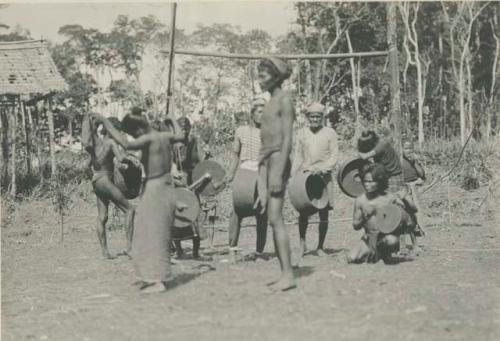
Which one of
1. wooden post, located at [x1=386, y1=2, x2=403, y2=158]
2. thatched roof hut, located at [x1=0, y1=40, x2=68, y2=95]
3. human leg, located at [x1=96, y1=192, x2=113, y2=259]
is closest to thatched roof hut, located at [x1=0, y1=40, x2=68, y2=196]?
thatched roof hut, located at [x1=0, y1=40, x2=68, y2=95]

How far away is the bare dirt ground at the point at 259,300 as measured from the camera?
4664 millimetres

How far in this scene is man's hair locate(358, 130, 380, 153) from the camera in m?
7.75

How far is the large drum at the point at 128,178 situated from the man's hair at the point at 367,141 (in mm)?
2700

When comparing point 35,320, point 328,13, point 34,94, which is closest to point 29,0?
point 35,320

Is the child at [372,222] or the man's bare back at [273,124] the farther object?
the child at [372,222]

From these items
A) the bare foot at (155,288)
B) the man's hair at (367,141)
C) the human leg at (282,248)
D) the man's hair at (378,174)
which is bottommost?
the bare foot at (155,288)

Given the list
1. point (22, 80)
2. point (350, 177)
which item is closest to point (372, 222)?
point (350, 177)

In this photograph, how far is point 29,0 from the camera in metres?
7.21

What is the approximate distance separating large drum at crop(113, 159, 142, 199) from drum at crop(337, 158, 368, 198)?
2.45 metres

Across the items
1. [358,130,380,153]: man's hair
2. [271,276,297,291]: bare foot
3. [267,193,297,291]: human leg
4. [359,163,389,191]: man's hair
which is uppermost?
[358,130,380,153]: man's hair

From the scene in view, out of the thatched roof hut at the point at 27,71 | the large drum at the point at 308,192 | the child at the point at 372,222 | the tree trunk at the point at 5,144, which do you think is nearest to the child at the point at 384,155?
the child at the point at 372,222

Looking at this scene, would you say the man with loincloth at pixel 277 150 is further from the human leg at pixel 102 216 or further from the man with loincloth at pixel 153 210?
the human leg at pixel 102 216

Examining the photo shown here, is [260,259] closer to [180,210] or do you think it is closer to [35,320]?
[180,210]

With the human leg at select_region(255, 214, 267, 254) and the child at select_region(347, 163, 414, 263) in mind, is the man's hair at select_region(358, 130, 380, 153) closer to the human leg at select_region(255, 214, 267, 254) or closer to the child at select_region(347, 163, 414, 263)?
the child at select_region(347, 163, 414, 263)
